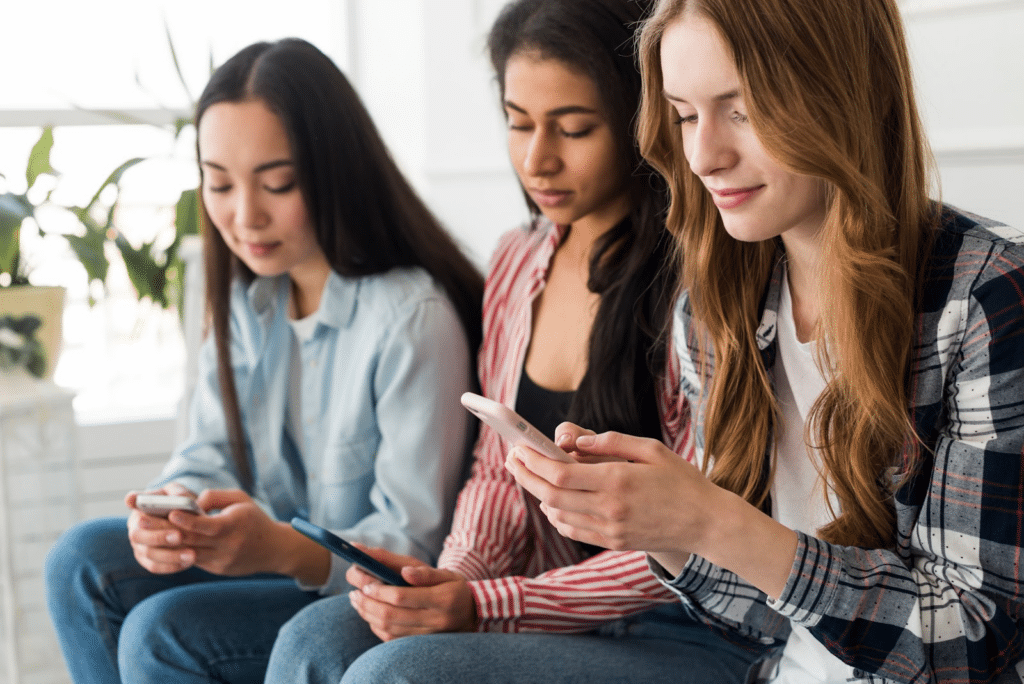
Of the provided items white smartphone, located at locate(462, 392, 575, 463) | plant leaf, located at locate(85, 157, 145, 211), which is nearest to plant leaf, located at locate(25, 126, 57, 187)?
plant leaf, located at locate(85, 157, 145, 211)

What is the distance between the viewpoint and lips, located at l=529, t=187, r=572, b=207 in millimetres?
1217

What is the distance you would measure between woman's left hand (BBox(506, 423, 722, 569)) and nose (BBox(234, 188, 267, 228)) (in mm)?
747

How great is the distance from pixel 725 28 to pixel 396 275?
30.6 inches

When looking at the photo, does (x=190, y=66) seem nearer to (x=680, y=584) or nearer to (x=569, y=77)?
A: (x=569, y=77)

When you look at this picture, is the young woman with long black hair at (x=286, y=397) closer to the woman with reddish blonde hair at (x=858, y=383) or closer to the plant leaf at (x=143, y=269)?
the woman with reddish blonde hair at (x=858, y=383)

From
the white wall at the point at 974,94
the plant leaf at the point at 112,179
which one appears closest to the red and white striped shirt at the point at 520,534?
the white wall at the point at 974,94

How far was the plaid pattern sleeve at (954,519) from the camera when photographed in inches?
32.6

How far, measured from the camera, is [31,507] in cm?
202

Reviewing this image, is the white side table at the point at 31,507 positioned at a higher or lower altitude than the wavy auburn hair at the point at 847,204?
lower

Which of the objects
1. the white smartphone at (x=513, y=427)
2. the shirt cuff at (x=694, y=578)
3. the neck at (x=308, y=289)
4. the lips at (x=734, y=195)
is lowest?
the shirt cuff at (x=694, y=578)

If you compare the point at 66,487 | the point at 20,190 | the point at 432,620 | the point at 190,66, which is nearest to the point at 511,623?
the point at 432,620

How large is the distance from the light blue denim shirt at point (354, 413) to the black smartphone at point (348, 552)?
9.0 inches

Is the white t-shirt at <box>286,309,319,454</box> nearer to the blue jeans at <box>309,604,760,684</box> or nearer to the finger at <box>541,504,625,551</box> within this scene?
the blue jeans at <box>309,604,760,684</box>

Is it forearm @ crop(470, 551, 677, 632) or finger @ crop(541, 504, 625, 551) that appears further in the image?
forearm @ crop(470, 551, 677, 632)
